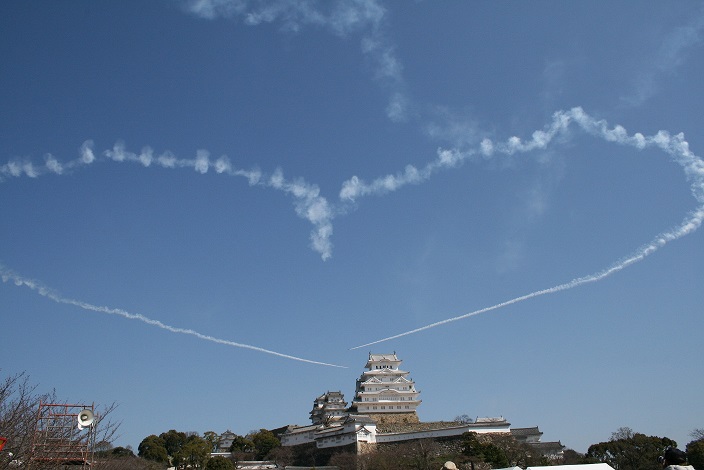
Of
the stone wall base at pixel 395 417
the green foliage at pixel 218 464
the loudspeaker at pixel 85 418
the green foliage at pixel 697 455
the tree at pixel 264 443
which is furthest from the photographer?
the stone wall base at pixel 395 417

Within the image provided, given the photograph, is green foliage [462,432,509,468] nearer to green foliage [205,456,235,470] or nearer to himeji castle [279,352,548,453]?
himeji castle [279,352,548,453]

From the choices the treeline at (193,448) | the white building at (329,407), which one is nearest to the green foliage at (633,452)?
the white building at (329,407)

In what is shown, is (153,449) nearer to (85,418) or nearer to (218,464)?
(218,464)

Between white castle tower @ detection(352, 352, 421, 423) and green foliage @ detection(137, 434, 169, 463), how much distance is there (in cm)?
2170

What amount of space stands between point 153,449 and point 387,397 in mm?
26906

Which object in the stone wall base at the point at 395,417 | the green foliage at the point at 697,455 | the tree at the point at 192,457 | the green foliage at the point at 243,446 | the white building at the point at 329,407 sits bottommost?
the green foliage at the point at 697,455

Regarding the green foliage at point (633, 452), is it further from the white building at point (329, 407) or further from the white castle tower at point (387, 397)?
the white building at point (329, 407)

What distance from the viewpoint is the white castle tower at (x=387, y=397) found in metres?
60.5

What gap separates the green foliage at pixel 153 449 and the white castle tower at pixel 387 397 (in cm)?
2170

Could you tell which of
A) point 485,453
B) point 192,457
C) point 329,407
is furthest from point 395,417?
point 192,457

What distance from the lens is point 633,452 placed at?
48438 millimetres

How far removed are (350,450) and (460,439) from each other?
9975mm

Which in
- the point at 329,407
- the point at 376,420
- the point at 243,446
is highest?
the point at 329,407

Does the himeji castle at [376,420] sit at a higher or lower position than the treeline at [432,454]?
higher
